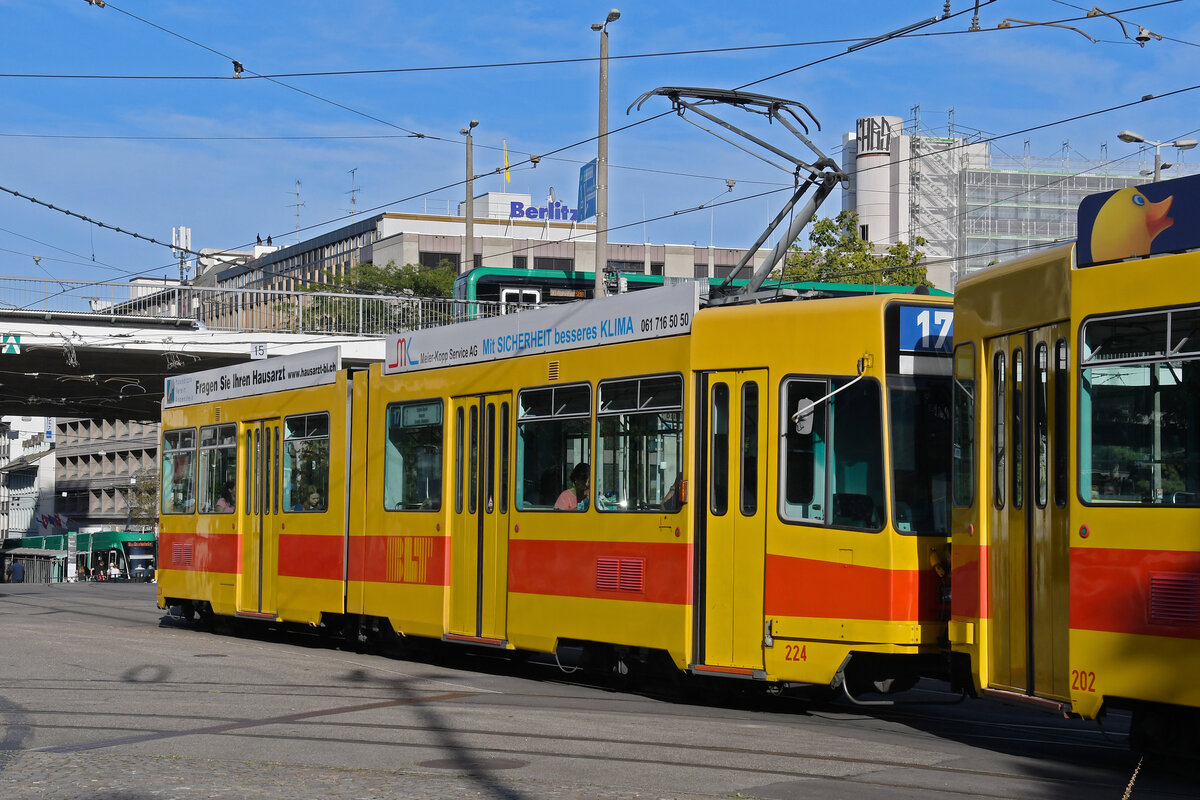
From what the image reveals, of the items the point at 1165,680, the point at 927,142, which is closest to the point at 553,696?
the point at 1165,680

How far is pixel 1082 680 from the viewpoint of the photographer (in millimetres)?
8453

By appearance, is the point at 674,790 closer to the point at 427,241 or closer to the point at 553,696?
the point at 553,696

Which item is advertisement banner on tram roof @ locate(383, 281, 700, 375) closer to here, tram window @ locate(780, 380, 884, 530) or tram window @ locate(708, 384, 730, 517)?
tram window @ locate(708, 384, 730, 517)

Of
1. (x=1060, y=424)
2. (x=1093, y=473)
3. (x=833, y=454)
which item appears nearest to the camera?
(x=1093, y=473)

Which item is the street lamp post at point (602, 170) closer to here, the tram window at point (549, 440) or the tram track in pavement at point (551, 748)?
the tram window at point (549, 440)

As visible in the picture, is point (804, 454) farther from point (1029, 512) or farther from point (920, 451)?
point (1029, 512)

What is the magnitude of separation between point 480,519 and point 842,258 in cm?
3801

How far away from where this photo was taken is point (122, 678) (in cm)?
1338

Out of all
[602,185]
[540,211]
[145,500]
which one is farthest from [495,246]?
[602,185]

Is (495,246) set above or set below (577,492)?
above

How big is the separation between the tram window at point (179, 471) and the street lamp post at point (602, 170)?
7.38 m

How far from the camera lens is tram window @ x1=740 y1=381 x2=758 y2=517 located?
11.0m

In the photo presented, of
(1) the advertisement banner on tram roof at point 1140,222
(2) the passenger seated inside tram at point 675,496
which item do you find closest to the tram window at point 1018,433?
(1) the advertisement banner on tram roof at point 1140,222

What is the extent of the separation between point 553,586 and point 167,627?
1069 cm
